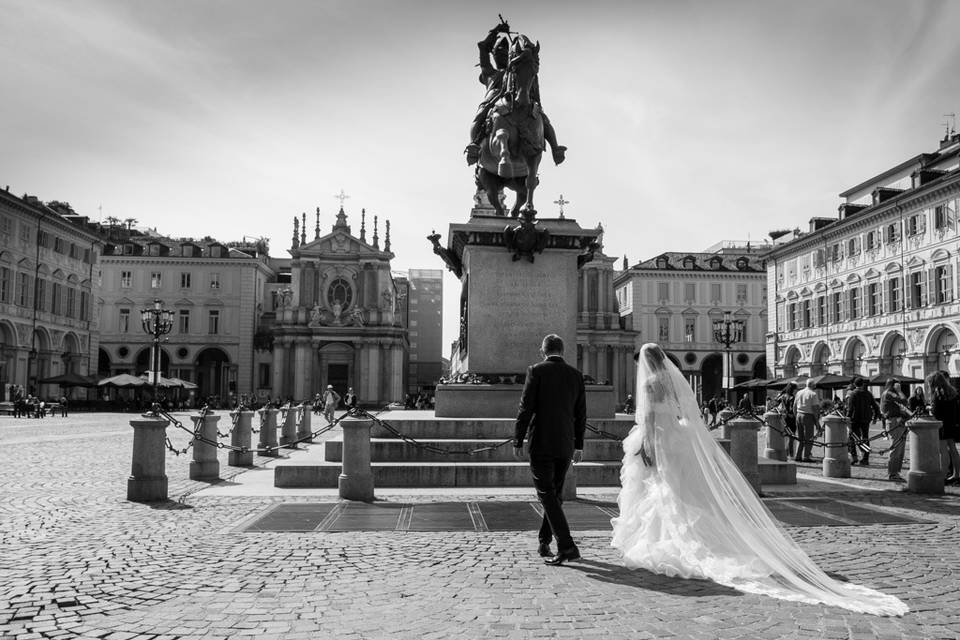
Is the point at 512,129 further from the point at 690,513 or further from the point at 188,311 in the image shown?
the point at 188,311

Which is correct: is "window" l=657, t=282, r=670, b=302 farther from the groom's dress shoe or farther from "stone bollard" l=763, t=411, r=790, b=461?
the groom's dress shoe

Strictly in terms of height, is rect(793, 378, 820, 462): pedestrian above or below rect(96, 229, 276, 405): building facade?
below

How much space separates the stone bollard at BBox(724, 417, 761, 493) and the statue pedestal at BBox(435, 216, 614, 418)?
229 centimetres

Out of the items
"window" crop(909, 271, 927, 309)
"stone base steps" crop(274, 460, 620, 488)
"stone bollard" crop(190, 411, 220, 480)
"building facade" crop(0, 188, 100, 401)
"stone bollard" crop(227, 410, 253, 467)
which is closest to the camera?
"stone base steps" crop(274, 460, 620, 488)

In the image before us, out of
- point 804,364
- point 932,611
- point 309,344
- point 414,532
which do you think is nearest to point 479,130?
point 414,532

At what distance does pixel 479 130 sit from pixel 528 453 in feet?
26.5

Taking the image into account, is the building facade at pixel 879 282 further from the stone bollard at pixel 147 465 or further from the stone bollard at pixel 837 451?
the stone bollard at pixel 147 465

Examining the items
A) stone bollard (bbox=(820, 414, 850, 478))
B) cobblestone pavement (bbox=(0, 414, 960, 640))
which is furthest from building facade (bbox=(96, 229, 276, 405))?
cobblestone pavement (bbox=(0, 414, 960, 640))

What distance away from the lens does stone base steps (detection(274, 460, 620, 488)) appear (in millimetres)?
10844

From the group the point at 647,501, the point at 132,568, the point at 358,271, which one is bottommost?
the point at 132,568

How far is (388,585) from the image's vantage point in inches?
224

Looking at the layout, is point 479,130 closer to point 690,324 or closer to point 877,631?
point 877,631

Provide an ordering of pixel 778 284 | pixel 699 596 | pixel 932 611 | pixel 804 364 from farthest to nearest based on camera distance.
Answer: pixel 778 284, pixel 804 364, pixel 699 596, pixel 932 611

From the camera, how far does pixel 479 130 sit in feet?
44.3
